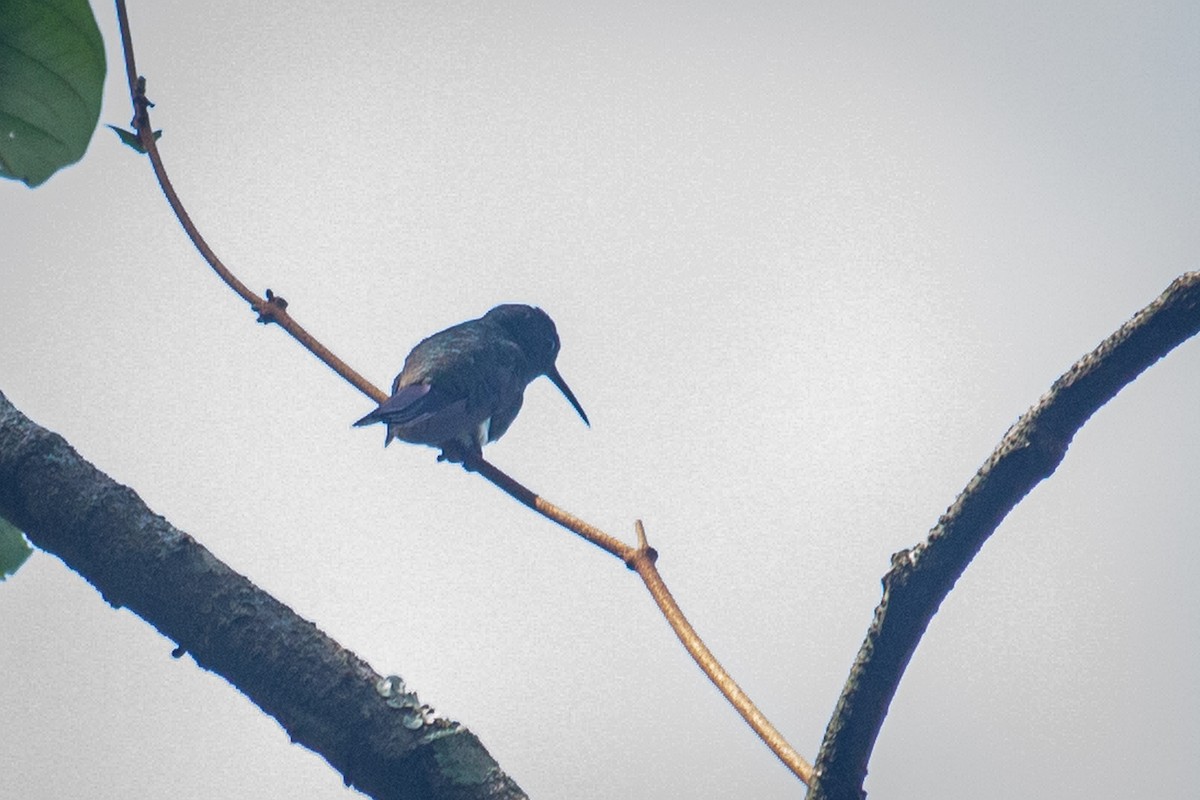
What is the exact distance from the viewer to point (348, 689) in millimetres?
1710

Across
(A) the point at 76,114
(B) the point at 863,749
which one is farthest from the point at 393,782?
(A) the point at 76,114

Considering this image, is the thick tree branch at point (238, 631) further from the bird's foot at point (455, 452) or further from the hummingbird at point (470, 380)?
the bird's foot at point (455, 452)

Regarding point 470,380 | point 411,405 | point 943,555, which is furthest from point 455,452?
point 943,555

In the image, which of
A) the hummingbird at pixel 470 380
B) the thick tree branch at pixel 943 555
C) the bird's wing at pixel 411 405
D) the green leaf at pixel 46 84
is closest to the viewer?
the thick tree branch at pixel 943 555

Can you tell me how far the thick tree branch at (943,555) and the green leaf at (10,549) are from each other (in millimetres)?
1992

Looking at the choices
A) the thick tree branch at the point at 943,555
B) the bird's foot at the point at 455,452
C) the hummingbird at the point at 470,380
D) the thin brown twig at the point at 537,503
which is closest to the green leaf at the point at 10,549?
the thin brown twig at the point at 537,503

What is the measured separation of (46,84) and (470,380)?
3114mm

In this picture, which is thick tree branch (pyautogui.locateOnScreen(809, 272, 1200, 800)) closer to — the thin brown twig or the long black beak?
the thin brown twig

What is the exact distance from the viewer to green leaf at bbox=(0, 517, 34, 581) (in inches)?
98.3

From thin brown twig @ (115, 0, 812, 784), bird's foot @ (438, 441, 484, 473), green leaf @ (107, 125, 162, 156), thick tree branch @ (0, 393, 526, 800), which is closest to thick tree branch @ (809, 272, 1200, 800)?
thin brown twig @ (115, 0, 812, 784)

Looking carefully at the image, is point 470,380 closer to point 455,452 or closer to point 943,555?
point 455,452

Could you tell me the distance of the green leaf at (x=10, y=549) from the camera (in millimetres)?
2496

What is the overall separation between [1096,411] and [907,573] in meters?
0.36

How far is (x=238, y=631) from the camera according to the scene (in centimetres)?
172
